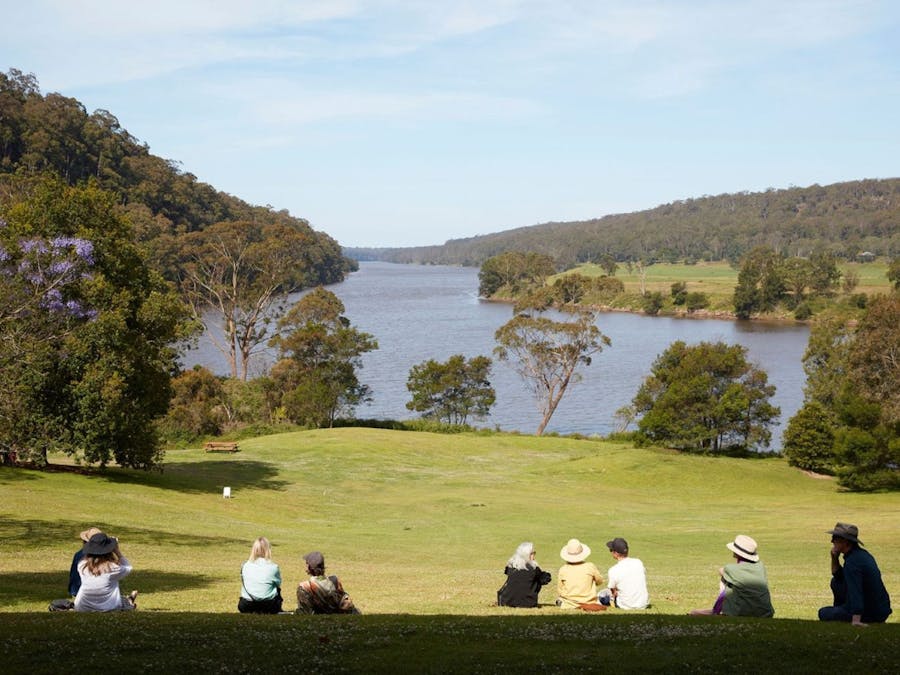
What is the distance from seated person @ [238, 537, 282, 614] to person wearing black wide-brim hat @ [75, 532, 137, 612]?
1604 mm

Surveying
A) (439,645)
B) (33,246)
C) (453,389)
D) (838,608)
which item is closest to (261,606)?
(439,645)

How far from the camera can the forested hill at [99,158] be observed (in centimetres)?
11744

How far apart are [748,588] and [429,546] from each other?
15.5 m

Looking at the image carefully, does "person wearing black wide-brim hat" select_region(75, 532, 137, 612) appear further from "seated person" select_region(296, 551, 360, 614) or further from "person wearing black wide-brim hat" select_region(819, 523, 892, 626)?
"person wearing black wide-brim hat" select_region(819, 523, 892, 626)

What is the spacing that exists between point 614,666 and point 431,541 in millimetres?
18751

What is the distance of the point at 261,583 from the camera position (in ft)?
41.7

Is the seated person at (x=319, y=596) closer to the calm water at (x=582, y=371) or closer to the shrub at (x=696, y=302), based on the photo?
the calm water at (x=582, y=371)

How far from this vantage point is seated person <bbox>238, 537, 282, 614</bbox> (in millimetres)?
12582

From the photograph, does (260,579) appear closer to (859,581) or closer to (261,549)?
(261,549)

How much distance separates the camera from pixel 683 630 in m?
11.4

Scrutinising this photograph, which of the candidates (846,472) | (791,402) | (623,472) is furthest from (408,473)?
(791,402)

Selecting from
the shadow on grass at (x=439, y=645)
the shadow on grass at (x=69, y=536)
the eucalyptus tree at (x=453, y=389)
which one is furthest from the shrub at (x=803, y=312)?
the shadow on grass at (x=439, y=645)

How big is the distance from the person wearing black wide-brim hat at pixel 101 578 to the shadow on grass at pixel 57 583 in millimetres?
2095

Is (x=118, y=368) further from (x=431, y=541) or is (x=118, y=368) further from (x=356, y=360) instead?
(x=356, y=360)
